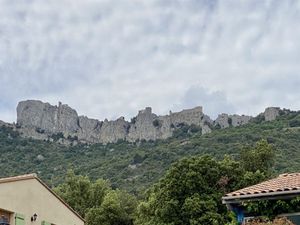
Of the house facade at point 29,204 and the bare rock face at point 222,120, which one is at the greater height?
the bare rock face at point 222,120

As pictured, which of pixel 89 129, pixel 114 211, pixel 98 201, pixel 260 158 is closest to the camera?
pixel 260 158

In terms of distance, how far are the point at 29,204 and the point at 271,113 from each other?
6419 cm

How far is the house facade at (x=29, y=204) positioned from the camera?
2005 cm

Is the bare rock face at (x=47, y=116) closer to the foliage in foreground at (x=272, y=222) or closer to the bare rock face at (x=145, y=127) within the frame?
the bare rock face at (x=145, y=127)

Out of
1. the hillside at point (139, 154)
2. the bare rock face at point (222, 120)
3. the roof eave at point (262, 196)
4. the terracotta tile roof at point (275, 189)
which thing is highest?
the bare rock face at point (222, 120)

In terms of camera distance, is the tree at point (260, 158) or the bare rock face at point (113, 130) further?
the bare rock face at point (113, 130)

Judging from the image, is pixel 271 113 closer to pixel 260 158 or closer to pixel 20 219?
pixel 260 158

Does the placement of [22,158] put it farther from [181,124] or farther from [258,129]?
[181,124]

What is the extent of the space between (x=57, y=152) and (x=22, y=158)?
10496 millimetres

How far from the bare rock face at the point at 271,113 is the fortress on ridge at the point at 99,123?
3771 mm

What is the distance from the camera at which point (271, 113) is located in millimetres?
82438

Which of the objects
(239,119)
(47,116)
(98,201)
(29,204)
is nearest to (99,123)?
(47,116)

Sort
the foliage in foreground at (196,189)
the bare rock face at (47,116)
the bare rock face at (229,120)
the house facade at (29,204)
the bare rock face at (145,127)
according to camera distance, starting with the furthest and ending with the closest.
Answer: the bare rock face at (47,116) < the bare rock face at (145,127) < the bare rock face at (229,120) < the foliage in foreground at (196,189) < the house facade at (29,204)

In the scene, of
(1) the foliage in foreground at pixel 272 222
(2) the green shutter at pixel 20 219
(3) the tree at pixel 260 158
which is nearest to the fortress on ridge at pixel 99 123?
(3) the tree at pixel 260 158
